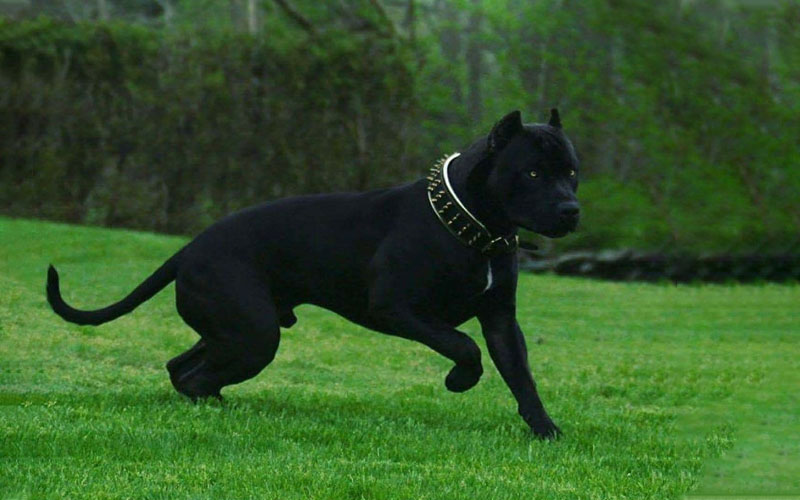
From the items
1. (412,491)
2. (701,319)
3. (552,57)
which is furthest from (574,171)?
(552,57)

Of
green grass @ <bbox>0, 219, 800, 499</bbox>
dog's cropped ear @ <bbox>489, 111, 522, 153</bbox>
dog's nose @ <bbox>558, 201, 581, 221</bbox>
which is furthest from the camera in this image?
dog's cropped ear @ <bbox>489, 111, 522, 153</bbox>

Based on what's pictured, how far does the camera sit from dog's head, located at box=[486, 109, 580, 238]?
684 centimetres

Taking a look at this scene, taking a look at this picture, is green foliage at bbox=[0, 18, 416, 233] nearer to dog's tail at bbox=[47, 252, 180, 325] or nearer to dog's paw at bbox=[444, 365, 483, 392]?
dog's tail at bbox=[47, 252, 180, 325]

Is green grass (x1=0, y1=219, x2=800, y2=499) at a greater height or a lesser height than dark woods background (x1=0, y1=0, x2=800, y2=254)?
greater

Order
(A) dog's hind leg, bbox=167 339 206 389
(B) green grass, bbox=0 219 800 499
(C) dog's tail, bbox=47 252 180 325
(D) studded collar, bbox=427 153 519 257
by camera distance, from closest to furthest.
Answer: (B) green grass, bbox=0 219 800 499 → (D) studded collar, bbox=427 153 519 257 → (C) dog's tail, bbox=47 252 180 325 → (A) dog's hind leg, bbox=167 339 206 389

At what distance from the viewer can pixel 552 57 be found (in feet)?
64.4

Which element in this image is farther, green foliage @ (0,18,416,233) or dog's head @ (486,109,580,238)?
green foliage @ (0,18,416,233)

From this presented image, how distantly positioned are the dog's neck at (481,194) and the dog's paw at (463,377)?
76 cm

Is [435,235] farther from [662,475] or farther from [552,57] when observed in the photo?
[552,57]

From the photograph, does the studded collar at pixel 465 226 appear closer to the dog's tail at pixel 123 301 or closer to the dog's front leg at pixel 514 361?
the dog's front leg at pixel 514 361

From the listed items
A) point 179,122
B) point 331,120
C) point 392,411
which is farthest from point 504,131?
point 179,122

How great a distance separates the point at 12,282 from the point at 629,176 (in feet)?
28.6

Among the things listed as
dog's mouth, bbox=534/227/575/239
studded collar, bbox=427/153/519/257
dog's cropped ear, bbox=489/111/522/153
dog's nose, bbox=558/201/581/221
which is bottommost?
studded collar, bbox=427/153/519/257

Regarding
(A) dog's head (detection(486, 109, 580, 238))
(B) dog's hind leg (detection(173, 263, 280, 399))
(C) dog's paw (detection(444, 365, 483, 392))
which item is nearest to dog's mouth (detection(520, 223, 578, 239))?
(A) dog's head (detection(486, 109, 580, 238))
